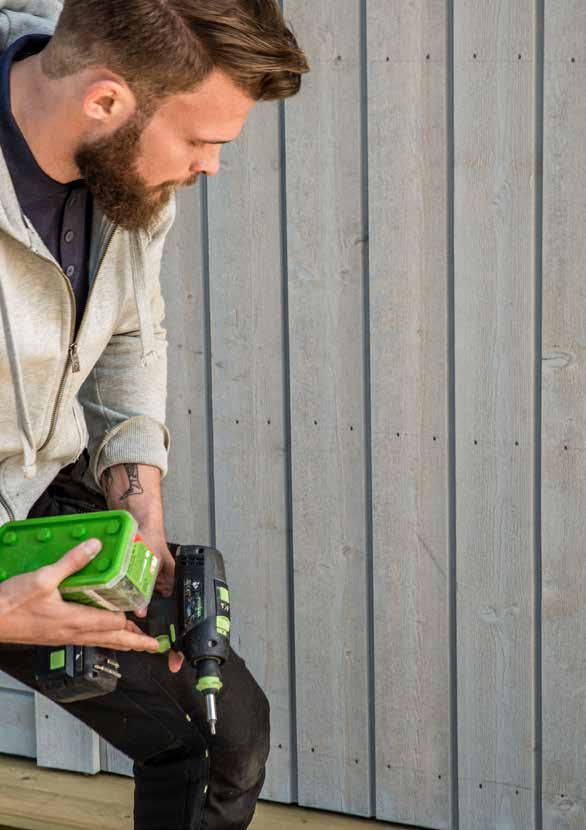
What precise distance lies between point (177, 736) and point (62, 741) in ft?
3.82

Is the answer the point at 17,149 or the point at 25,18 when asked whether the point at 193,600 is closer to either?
the point at 17,149

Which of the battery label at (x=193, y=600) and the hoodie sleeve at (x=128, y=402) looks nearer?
the battery label at (x=193, y=600)

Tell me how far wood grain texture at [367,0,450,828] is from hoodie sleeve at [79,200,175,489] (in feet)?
1.94

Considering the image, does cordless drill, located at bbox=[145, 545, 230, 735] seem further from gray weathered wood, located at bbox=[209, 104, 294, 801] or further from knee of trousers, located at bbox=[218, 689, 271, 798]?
gray weathered wood, located at bbox=[209, 104, 294, 801]

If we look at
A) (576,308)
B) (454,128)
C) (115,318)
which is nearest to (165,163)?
(115,318)

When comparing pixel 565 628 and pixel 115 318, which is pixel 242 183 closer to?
pixel 115 318

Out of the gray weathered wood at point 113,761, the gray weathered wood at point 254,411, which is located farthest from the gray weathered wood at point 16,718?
the gray weathered wood at point 254,411

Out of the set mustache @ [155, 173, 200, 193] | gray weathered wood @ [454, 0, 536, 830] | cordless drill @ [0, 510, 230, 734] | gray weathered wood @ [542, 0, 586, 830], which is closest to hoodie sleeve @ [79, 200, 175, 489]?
mustache @ [155, 173, 200, 193]

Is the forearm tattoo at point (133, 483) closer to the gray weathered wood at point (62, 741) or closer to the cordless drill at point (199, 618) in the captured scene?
the cordless drill at point (199, 618)

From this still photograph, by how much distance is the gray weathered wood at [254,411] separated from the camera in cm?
287

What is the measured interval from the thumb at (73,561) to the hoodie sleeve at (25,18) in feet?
2.93

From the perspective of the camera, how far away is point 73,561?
1.86m

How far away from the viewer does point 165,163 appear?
207cm

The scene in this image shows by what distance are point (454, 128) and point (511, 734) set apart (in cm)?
134
